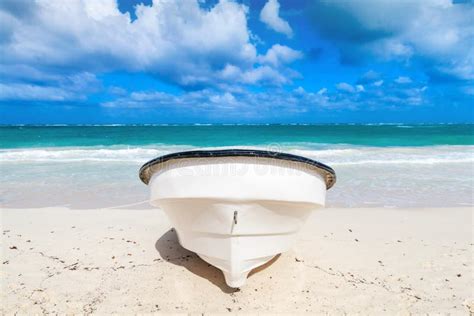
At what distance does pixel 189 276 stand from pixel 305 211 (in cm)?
145

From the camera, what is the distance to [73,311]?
10.2 feet

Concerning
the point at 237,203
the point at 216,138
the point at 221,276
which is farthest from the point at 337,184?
the point at 216,138

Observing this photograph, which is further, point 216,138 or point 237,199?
point 216,138

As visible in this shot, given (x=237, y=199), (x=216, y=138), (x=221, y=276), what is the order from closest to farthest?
(x=237, y=199)
(x=221, y=276)
(x=216, y=138)

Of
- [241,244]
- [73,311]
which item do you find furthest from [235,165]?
[73,311]

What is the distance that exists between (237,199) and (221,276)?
3.88 ft

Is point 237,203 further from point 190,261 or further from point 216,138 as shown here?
point 216,138

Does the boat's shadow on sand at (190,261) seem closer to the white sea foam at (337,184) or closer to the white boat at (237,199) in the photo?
the white boat at (237,199)

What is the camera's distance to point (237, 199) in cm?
288

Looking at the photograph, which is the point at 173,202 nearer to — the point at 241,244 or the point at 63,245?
the point at 241,244

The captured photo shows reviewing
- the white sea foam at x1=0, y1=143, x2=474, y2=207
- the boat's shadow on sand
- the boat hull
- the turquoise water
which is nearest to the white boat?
the boat hull

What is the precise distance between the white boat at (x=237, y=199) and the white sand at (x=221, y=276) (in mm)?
464

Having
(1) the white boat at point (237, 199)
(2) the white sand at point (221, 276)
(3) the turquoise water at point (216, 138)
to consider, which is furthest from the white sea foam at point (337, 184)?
(3) the turquoise water at point (216, 138)

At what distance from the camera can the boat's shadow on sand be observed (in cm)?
355
